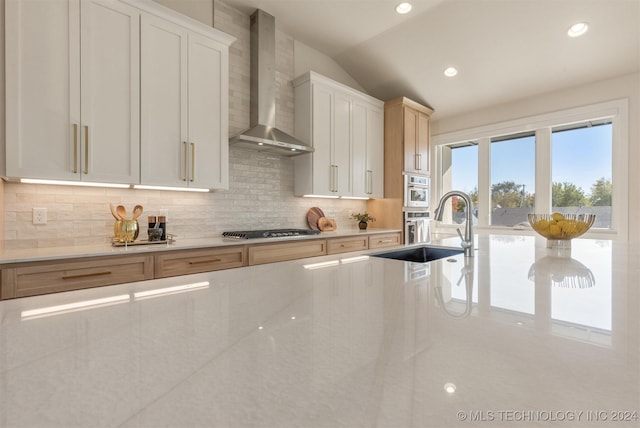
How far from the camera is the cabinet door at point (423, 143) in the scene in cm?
442

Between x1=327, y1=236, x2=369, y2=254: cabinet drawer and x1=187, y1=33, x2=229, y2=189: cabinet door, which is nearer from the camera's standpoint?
x1=187, y1=33, x2=229, y2=189: cabinet door

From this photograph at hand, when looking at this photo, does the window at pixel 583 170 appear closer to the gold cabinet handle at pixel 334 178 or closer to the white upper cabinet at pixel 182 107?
the gold cabinet handle at pixel 334 178

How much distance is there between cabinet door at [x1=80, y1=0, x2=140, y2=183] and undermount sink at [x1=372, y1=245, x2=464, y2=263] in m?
1.95

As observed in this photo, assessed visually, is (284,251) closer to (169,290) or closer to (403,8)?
(169,290)

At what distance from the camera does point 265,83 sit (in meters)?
3.22

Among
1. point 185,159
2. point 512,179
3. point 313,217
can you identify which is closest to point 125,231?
point 185,159

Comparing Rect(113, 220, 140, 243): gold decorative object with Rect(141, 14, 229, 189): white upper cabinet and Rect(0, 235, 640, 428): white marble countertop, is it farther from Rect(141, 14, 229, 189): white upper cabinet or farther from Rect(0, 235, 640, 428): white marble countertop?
Rect(0, 235, 640, 428): white marble countertop

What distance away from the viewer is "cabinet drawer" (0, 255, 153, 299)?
1.63m

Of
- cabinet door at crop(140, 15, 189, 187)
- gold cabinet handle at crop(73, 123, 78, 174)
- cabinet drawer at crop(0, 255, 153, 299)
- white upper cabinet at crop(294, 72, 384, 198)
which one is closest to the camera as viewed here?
cabinet drawer at crop(0, 255, 153, 299)

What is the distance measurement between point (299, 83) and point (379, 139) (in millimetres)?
1363

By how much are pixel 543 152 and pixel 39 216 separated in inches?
204

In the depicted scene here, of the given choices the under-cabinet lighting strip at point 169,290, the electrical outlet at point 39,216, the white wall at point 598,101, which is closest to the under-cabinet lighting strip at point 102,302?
the under-cabinet lighting strip at point 169,290

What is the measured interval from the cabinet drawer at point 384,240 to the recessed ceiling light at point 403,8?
2415 millimetres

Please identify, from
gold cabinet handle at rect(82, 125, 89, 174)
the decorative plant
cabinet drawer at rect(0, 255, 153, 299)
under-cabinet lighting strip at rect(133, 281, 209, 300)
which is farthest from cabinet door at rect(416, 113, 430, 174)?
under-cabinet lighting strip at rect(133, 281, 209, 300)
